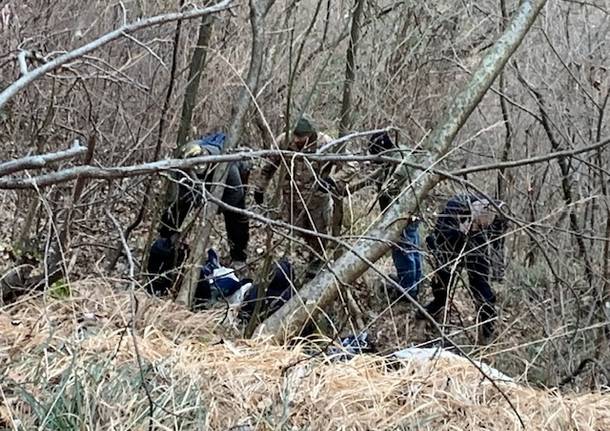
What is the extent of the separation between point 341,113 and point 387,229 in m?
3.33

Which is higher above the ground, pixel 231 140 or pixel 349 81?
pixel 349 81

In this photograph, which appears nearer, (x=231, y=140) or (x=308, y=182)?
(x=231, y=140)

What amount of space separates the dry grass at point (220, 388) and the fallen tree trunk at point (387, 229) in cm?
37

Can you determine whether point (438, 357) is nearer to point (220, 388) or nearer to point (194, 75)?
point (220, 388)

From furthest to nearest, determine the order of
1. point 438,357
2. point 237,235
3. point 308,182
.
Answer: point 237,235 < point 308,182 < point 438,357

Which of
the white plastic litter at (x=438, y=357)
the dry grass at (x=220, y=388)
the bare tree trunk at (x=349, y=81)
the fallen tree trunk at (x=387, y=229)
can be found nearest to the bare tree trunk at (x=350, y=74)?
the bare tree trunk at (x=349, y=81)

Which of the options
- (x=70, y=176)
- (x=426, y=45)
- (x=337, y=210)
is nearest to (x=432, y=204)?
(x=337, y=210)

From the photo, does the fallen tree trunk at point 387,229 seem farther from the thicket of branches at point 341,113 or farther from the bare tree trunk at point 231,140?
the bare tree trunk at point 231,140

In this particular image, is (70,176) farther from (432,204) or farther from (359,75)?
(359,75)

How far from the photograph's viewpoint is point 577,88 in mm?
7254

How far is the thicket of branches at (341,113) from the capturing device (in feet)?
18.9

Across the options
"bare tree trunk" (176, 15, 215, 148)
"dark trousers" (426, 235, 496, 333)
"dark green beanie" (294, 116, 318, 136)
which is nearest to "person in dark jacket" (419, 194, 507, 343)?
"dark trousers" (426, 235, 496, 333)

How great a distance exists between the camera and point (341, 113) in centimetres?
779

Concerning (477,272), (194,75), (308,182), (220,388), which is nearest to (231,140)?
(194,75)
